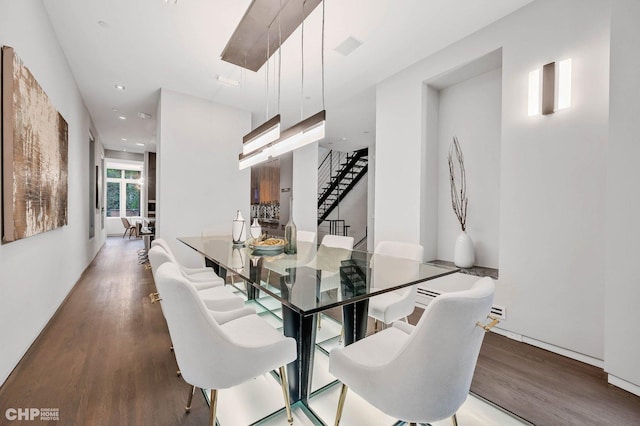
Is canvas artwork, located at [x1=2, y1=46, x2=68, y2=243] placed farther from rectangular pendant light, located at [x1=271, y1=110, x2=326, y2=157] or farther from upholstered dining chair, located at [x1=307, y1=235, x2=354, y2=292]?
upholstered dining chair, located at [x1=307, y1=235, x2=354, y2=292]

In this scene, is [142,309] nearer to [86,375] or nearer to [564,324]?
[86,375]

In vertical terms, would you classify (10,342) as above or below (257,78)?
below

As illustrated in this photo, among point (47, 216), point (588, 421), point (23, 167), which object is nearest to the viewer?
point (588, 421)

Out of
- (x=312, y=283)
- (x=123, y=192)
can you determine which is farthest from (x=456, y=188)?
(x=123, y=192)

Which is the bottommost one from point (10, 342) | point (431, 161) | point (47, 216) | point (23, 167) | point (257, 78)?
point (10, 342)

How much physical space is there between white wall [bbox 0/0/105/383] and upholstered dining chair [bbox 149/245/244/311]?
928 mm

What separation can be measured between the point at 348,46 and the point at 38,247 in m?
3.54

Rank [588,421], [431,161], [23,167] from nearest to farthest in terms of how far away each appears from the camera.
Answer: [588,421] → [23,167] → [431,161]

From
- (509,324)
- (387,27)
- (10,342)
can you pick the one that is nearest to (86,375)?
(10,342)

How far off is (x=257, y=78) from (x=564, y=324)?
4166 mm

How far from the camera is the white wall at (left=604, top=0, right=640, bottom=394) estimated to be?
5.68 feet

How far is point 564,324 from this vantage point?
2207 mm

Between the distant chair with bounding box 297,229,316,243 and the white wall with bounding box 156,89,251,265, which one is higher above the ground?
the white wall with bounding box 156,89,251,265

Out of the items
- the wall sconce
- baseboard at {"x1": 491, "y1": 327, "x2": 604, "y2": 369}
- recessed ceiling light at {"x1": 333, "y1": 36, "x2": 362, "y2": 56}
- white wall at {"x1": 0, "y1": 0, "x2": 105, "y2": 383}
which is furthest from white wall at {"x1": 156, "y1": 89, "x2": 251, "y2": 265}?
the wall sconce
